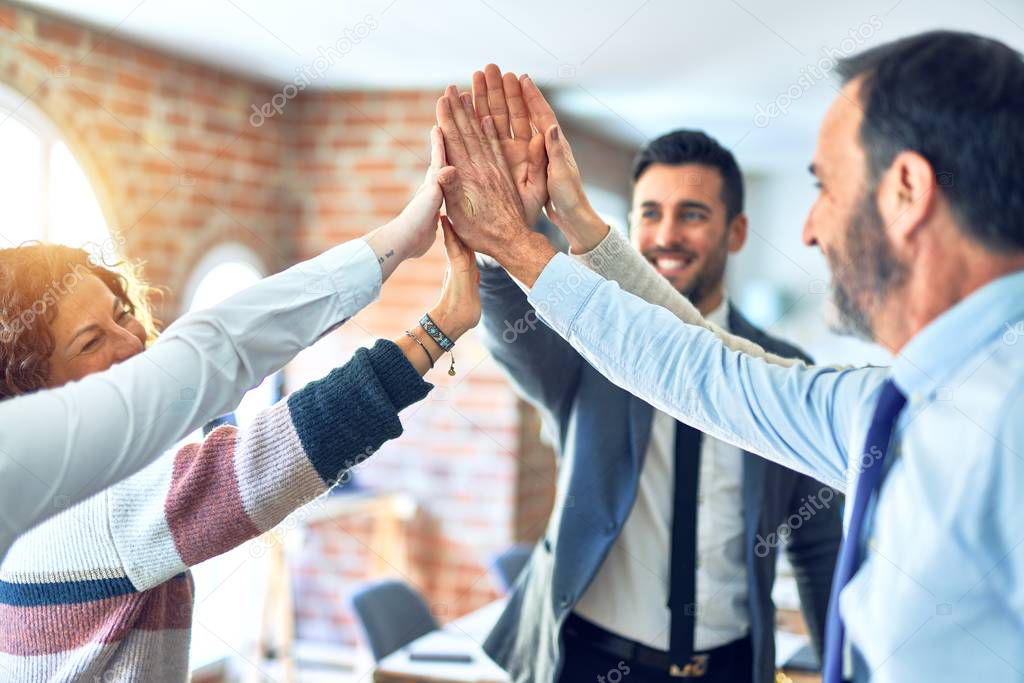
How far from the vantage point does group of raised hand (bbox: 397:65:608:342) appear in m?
1.34

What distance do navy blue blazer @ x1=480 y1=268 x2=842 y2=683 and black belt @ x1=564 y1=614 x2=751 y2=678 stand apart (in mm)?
70

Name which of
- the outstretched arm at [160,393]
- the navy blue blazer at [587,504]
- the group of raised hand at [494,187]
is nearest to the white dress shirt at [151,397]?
the outstretched arm at [160,393]

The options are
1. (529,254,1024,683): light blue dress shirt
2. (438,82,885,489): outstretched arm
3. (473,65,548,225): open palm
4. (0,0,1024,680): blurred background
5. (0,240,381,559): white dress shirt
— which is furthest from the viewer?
(0,0,1024,680): blurred background

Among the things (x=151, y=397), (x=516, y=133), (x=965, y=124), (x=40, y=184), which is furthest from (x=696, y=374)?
(x=40, y=184)

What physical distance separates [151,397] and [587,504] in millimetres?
990

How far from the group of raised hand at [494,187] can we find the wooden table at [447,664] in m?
1.06

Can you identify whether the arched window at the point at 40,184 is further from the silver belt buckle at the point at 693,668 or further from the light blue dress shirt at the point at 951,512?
the light blue dress shirt at the point at 951,512

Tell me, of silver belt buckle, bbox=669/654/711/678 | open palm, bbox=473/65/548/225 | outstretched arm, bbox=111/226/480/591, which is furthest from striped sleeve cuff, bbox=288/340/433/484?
silver belt buckle, bbox=669/654/711/678

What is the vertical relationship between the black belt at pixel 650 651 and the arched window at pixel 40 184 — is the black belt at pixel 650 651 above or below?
below

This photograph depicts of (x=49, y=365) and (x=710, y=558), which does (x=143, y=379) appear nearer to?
(x=49, y=365)

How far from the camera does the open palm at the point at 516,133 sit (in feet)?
4.70

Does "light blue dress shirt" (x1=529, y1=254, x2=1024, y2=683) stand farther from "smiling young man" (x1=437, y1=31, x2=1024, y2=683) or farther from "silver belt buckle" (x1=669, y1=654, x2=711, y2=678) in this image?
"silver belt buckle" (x1=669, y1=654, x2=711, y2=678)

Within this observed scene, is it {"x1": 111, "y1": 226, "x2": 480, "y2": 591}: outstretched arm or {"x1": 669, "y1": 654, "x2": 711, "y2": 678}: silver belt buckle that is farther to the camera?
{"x1": 669, "y1": 654, "x2": 711, "y2": 678}: silver belt buckle

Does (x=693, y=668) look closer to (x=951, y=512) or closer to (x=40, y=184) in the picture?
(x=951, y=512)
